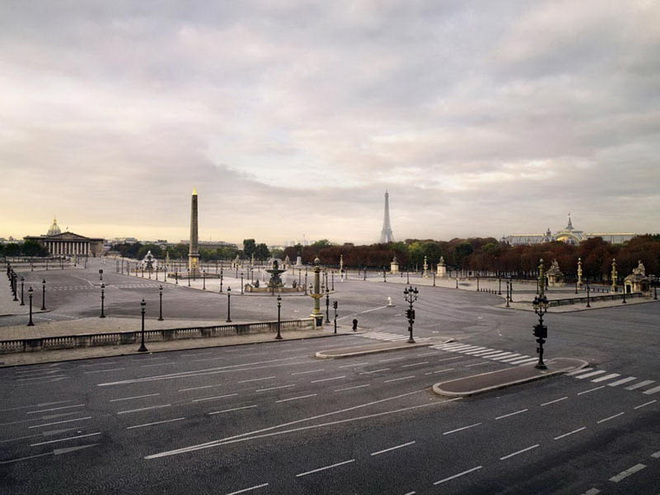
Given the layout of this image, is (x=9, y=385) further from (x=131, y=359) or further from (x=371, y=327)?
(x=371, y=327)

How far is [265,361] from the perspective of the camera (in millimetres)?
30797

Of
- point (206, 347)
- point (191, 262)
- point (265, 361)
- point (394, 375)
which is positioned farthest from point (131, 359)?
point (191, 262)

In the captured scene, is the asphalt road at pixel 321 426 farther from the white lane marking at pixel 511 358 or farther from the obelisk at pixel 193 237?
the obelisk at pixel 193 237

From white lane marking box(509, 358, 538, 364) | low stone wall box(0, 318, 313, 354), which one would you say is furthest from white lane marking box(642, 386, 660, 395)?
low stone wall box(0, 318, 313, 354)

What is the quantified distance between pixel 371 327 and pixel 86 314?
105ft

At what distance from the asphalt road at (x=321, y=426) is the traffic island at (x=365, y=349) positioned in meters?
0.95

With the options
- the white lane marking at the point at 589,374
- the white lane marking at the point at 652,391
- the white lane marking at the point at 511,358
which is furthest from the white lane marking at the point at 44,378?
the white lane marking at the point at 652,391

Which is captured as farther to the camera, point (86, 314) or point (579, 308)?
point (579, 308)

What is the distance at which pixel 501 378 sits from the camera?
84.7 ft

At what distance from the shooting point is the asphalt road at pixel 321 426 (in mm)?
14250

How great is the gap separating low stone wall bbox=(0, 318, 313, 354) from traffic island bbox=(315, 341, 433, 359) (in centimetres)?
1051

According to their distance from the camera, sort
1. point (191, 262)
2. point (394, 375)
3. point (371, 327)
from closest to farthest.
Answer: point (394, 375) → point (371, 327) → point (191, 262)

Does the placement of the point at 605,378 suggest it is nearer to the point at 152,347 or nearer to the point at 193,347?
the point at 193,347

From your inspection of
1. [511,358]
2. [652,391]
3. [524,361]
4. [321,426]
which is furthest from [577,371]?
[321,426]
